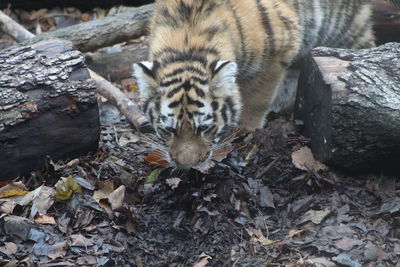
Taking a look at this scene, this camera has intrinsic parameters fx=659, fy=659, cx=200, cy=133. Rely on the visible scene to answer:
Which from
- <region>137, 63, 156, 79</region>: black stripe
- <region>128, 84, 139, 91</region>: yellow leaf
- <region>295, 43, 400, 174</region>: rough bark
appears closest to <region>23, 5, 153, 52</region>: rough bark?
<region>128, 84, 139, 91</region>: yellow leaf

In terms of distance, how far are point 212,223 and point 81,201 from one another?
3.00 feet

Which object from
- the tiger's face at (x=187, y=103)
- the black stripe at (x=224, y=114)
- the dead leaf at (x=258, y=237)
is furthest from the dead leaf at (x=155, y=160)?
the dead leaf at (x=258, y=237)

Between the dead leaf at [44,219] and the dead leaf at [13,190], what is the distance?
298 mm

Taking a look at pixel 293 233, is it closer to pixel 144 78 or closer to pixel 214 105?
pixel 214 105

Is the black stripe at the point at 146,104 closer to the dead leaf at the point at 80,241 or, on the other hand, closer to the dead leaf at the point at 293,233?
the dead leaf at the point at 80,241

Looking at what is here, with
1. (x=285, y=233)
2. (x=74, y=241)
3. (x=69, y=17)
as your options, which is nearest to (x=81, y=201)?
(x=74, y=241)

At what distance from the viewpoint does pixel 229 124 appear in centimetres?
487

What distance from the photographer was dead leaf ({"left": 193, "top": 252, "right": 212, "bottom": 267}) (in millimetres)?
4051

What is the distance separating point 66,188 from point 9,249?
651 mm

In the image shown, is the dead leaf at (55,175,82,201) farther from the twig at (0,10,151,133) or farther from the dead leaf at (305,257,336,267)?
the dead leaf at (305,257,336,267)

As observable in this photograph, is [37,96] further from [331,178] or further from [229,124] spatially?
[331,178]

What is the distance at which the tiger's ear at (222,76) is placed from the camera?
4.52m

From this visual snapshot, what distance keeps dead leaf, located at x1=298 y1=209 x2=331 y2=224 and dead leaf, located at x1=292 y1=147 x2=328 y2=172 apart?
1.31ft

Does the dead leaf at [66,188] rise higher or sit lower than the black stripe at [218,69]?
lower
